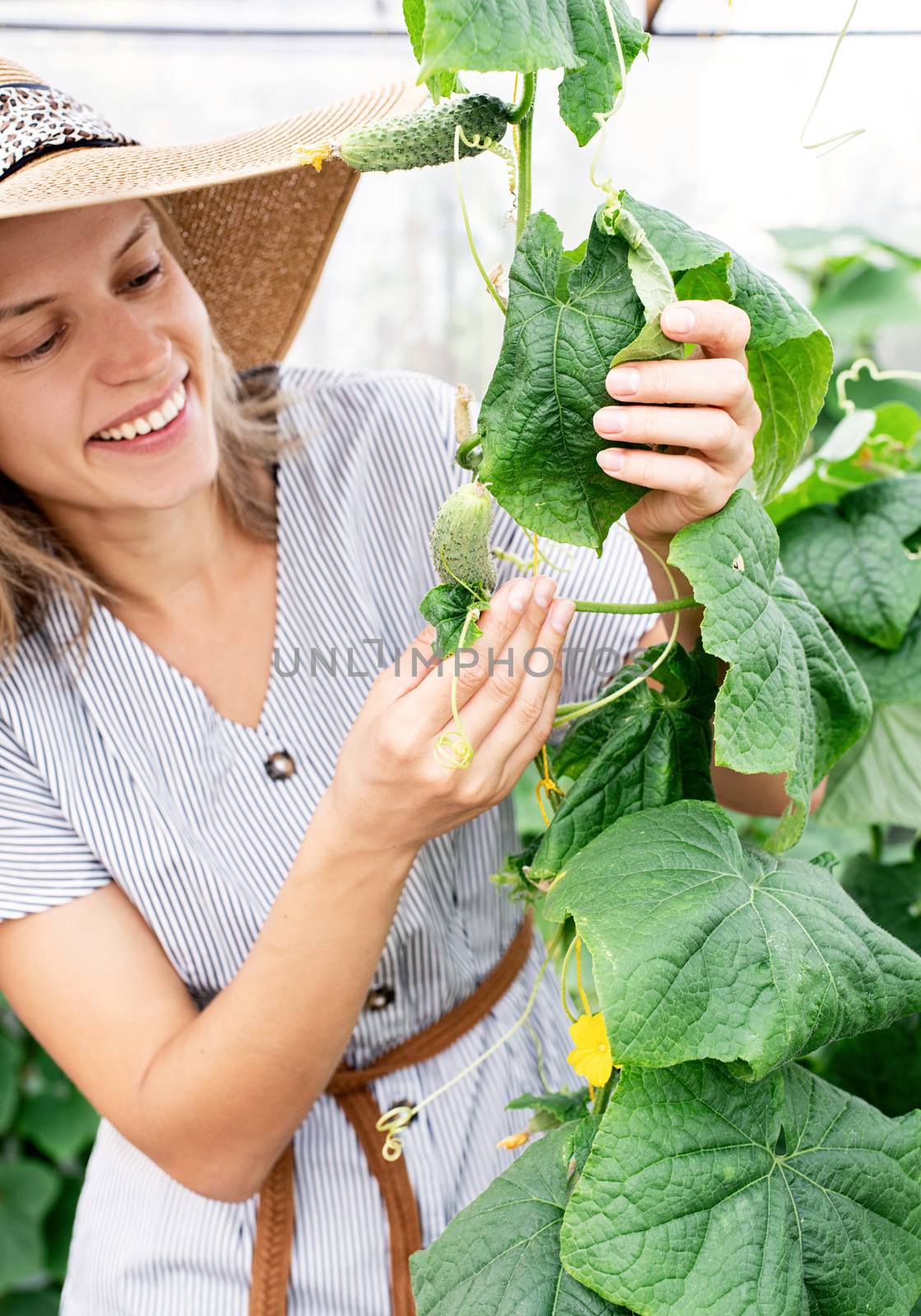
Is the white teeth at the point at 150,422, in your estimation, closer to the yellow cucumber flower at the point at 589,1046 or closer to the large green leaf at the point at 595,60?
the large green leaf at the point at 595,60

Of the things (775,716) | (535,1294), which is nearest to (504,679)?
(775,716)

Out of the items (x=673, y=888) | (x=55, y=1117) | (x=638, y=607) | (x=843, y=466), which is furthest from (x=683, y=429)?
(x=55, y=1117)

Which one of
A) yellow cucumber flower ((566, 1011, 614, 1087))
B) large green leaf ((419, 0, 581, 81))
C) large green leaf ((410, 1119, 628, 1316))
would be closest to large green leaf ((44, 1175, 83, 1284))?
large green leaf ((410, 1119, 628, 1316))

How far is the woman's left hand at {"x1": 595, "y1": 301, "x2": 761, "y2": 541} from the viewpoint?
0.57 m

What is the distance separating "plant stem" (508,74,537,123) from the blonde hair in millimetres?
519

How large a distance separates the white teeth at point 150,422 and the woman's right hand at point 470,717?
348 millimetres

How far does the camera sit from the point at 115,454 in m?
0.92

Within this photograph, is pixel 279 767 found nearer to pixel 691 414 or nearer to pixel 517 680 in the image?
pixel 517 680

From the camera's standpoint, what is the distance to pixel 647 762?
0.69m

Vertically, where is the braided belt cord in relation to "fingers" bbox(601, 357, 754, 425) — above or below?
below

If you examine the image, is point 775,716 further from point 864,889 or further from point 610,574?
point 864,889

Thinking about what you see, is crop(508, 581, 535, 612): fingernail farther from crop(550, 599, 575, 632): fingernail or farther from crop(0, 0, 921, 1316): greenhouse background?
crop(0, 0, 921, 1316): greenhouse background

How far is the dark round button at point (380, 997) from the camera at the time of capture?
1.02 meters

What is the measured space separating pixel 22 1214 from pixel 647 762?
5.44 feet
